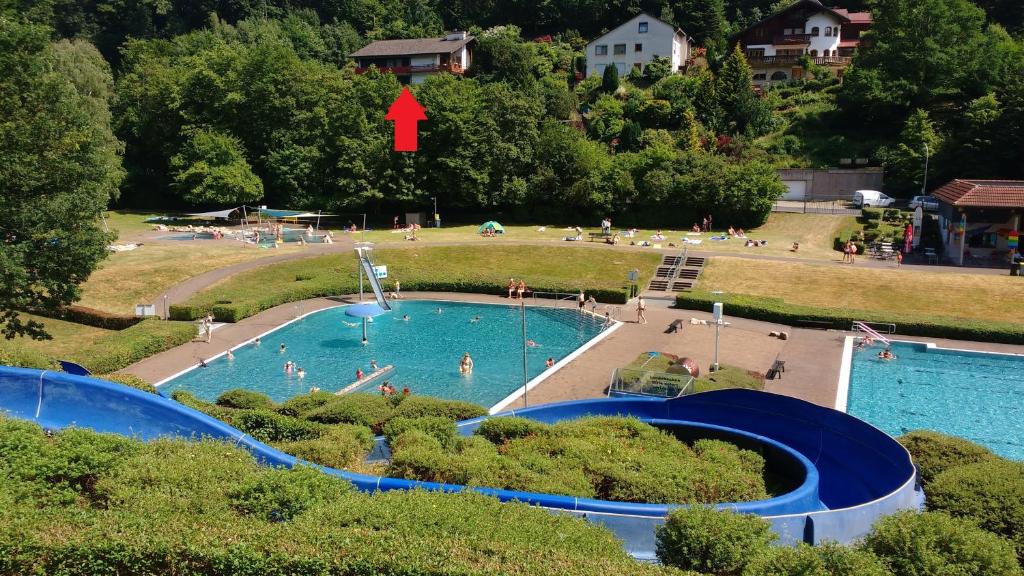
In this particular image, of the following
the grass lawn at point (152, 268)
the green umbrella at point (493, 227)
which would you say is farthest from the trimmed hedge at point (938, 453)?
the green umbrella at point (493, 227)

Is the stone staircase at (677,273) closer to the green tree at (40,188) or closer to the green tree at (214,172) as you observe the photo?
the green tree at (40,188)

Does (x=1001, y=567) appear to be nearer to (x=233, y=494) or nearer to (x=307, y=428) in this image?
(x=233, y=494)

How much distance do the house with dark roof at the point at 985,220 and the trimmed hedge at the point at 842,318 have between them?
10.9m

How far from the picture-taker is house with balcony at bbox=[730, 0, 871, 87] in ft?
272

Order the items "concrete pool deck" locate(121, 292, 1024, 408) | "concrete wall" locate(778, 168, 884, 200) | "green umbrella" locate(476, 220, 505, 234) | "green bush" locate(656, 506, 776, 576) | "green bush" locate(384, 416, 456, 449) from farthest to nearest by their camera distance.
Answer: "concrete wall" locate(778, 168, 884, 200), "green umbrella" locate(476, 220, 505, 234), "concrete pool deck" locate(121, 292, 1024, 408), "green bush" locate(384, 416, 456, 449), "green bush" locate(656, 506, 776, 576)

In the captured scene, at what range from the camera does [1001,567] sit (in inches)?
404

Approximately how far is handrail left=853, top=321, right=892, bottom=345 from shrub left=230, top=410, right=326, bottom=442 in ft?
83.9

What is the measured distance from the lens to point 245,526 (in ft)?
37.0

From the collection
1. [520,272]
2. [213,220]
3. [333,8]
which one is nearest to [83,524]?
[520,272]

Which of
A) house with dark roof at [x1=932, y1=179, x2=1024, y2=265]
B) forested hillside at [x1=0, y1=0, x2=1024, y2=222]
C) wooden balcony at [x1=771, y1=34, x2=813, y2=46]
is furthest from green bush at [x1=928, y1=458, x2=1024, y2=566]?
wooden balcony at [x1=771, y1=34, x2=813, y2=46]

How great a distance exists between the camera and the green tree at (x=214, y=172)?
2453 inches

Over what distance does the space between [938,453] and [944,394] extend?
46.2ft

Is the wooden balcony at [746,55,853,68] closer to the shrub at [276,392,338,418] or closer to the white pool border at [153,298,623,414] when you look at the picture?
the white pool border at [153,298,623,414]

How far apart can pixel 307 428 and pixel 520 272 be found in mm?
29562
